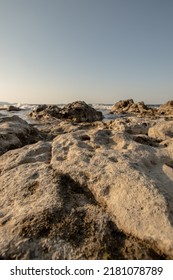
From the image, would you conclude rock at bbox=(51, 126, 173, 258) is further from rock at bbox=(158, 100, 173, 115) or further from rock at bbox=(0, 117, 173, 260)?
rock at bbox=(158, 100, 173, 115)

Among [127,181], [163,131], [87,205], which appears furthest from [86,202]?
[163,131]

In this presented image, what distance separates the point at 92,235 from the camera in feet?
11.7

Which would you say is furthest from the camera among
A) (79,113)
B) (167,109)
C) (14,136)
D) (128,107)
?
(128,107)

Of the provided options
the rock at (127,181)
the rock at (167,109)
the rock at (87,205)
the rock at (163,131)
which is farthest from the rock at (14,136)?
the rock at (167,109)

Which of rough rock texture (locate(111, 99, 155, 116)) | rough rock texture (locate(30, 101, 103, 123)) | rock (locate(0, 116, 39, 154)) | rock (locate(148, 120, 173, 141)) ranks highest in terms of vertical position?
rock (locate(148, 120, 173, 141))

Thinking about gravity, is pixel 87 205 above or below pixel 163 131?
below

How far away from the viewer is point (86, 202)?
14.0 feet

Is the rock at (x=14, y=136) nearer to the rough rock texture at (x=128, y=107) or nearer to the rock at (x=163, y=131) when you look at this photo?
the rock at (x=163, y=131)

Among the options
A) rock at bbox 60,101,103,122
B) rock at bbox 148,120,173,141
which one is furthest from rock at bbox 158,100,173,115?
rock at bbox 148,120,173,141

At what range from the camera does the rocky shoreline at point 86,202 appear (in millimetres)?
3358

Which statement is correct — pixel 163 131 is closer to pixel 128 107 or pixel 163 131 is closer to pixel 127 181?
pixel 127 181

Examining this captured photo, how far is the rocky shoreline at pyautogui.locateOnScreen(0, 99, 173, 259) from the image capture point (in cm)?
336
